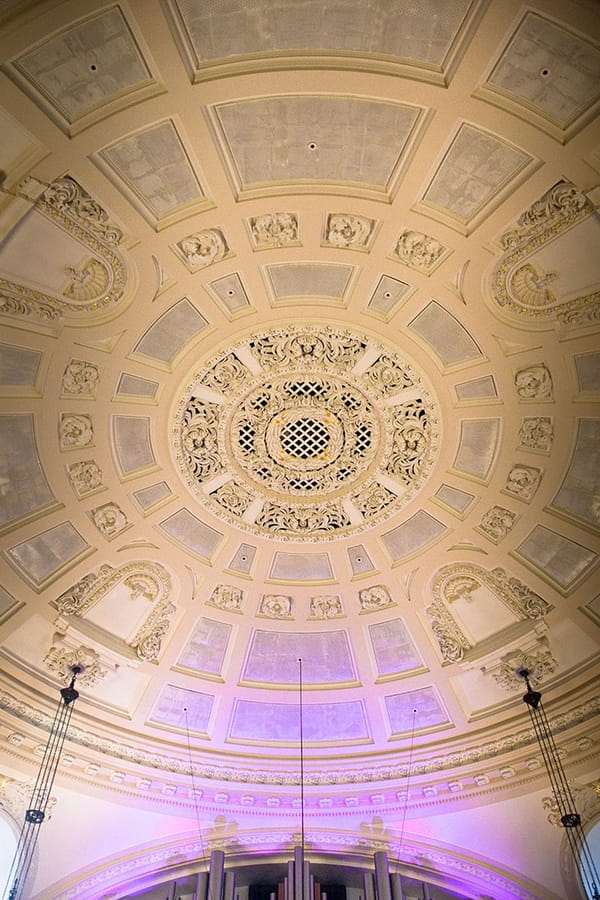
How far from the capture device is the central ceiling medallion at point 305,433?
10.8 meters

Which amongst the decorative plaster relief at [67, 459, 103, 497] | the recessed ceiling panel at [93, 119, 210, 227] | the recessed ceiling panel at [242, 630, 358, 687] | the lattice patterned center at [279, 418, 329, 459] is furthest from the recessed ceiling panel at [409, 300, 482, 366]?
the recessed ceiling panel at [242, 630, 358, 687]

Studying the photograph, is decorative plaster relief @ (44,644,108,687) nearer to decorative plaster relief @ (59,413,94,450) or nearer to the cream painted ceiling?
the cream painted ceiling

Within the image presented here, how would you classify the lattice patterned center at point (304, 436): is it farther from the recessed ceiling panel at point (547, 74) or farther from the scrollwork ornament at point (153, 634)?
the recessed ceiling panel at point (547, 74)

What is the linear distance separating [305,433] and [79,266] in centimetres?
485

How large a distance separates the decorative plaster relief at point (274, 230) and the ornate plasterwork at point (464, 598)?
710 cm

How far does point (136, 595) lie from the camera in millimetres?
12305

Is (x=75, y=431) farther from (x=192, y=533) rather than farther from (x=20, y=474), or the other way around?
(x=192, y=533)

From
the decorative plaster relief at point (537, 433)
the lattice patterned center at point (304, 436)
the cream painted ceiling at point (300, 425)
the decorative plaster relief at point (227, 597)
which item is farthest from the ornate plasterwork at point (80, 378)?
the decorative plaster relief at point (537, 433)

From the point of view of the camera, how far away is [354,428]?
1150 centimetres

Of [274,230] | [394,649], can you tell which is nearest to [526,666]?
[394,649]

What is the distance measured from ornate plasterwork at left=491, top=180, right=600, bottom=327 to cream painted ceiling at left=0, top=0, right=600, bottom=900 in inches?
1.5

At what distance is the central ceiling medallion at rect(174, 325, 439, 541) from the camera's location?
10.8 meters

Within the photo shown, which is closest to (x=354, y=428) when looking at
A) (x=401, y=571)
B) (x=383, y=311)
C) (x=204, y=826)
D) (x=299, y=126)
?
(x=383, y=311)

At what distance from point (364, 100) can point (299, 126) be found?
0.87 m
